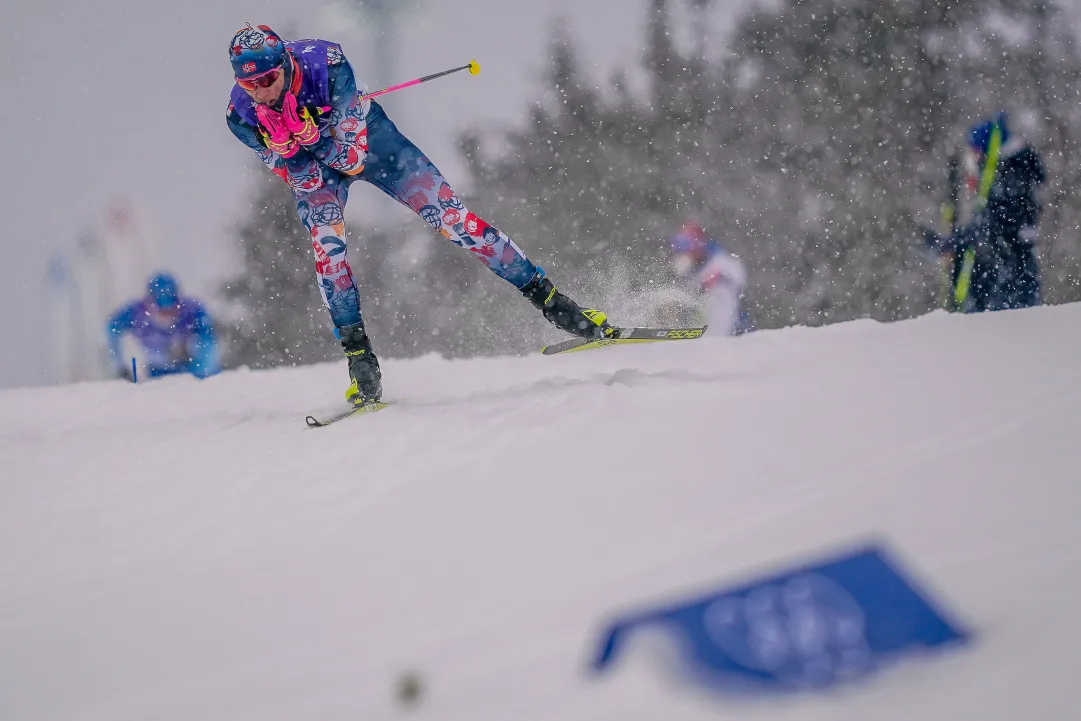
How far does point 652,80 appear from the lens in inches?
746

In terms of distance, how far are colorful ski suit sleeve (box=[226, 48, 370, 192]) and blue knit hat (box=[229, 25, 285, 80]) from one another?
0.89ft

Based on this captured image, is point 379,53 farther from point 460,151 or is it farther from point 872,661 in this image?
point 872,661

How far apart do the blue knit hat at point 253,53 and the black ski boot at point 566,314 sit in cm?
141

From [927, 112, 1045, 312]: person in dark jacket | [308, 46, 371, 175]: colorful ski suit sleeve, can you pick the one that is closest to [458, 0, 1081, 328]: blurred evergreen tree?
[927, 112, 1045, 312]: person in dark jacket

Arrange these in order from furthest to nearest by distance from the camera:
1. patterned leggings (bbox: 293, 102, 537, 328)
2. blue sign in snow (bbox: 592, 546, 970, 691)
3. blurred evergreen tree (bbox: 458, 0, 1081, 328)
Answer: blurred evergreen tree (bbox: 458, 0, 1081, 328) → patterned leggings (bbox: 293, 102, 537, 328) → blue sign in snow (bbox: 592, 546, 970, 691)

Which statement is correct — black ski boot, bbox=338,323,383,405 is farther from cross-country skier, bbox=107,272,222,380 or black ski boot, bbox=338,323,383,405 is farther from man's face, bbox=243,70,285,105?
cross-country skier, bbox=107,272,222,380

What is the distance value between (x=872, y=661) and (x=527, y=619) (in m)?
0.54

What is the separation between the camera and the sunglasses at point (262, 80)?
302 centimetres

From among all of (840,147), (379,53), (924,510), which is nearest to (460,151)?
(379,53)

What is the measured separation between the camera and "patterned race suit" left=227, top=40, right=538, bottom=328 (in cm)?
324

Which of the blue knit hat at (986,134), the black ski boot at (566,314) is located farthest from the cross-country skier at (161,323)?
the blue knit hat at (986,134)

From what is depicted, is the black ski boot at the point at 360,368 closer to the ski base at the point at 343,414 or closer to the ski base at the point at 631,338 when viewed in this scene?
the ski base at the point at 343,414

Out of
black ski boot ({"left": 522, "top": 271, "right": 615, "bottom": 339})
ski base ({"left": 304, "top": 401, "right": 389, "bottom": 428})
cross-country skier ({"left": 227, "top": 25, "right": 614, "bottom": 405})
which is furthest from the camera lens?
black ski boot ({"left": 522, "top": 271, "right": 615, "bottom": 339})

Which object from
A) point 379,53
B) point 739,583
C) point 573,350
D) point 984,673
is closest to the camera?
point 984,673
